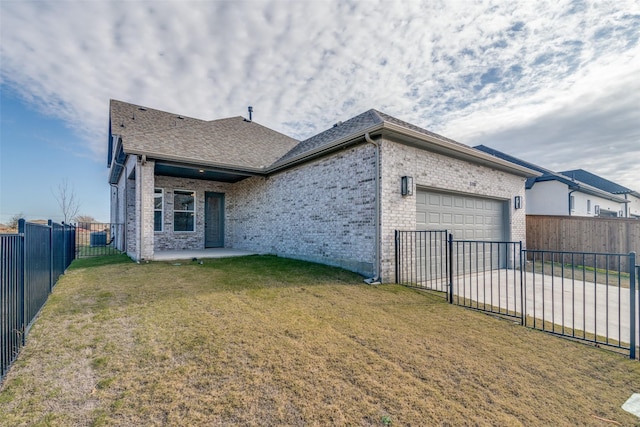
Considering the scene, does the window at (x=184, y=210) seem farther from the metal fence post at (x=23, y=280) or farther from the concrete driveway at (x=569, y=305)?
the concrete driveway at (x=569, y=305)

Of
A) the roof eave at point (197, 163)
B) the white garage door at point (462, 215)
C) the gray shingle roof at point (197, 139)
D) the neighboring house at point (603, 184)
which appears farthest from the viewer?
the neighboring house at point (603, 184)

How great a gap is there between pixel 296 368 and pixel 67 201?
93.5 feet

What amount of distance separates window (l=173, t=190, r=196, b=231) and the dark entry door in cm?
56

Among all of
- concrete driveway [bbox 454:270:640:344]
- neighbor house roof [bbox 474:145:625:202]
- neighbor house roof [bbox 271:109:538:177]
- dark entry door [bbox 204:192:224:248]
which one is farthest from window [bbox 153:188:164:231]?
neighbor house roof [bbox 474:145:625:202]

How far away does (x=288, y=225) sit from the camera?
9.23 meters

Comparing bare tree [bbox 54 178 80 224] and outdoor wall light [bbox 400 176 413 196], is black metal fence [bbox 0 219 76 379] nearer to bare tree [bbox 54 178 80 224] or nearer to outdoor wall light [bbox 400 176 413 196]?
outdoor wall light [bbox 400 176 413 196]

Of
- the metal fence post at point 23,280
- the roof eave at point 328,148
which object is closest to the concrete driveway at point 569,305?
the roof eave at point 328,148

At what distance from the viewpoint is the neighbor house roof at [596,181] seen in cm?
1891

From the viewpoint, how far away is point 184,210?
1160 cm

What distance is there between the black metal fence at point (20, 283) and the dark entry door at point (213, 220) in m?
7.57

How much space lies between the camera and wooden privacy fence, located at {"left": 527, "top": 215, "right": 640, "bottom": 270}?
9.91m

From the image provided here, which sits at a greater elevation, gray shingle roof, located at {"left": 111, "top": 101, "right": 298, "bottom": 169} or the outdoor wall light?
gray shingle roof, located at {"left": 111, "top": 101, "right": 298, "bottom": 169}

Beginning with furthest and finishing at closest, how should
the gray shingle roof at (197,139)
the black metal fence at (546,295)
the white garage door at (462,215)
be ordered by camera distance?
the gray shingle roof at (197,139) < the white garage door at (462,215) < the black metal fence at (546,295)

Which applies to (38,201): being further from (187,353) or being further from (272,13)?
(187,353)
